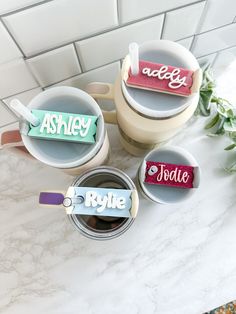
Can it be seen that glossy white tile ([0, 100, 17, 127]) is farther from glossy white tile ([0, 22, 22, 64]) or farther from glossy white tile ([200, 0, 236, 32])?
glossy white tile ([200, 0, 236, 32])

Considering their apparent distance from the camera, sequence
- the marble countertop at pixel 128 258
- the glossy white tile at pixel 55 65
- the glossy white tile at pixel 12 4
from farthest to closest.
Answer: the marble countertop at pixel 128 258 < the glossy white tile at pixel 55 65 < the glossy white tile at pixel 12 4

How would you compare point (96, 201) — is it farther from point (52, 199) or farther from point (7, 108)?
point (7, 108)

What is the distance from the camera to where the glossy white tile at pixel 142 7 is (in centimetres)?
37

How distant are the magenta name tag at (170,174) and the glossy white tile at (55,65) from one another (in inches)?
7.0

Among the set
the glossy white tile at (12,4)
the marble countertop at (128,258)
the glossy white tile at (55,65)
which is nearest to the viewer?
the glossy white tile at (12,4)

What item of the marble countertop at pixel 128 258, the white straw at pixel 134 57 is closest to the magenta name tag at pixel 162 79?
the white straw at pixel 134 57

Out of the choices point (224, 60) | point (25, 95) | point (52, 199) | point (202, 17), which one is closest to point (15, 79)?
point (25, 95)

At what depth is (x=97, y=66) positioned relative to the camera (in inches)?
18.8

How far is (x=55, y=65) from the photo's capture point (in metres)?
0.44

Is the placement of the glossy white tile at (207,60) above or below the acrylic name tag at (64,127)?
below

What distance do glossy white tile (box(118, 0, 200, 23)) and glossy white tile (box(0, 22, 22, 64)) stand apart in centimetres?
13

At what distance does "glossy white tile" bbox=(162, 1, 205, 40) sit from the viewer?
16.5 inches

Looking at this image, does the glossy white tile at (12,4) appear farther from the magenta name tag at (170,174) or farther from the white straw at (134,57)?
the magenta name tag at (170,174)

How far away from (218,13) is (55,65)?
243mm
